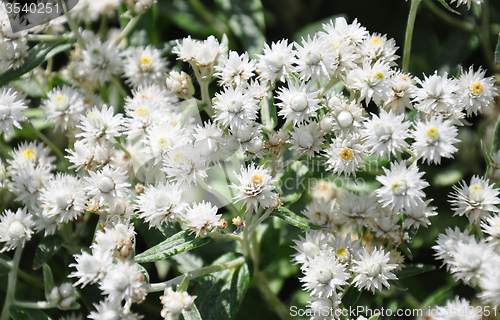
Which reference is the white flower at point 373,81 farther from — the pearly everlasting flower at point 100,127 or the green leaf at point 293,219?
the pearly everlasting flower at point 100,127

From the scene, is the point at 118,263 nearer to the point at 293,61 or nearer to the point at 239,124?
the point at 239,124

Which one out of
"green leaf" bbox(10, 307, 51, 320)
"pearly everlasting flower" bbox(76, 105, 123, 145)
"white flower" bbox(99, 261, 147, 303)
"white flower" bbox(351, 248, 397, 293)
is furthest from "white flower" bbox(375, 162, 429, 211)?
"green leaf" bbox(10, 307, 51, 320)

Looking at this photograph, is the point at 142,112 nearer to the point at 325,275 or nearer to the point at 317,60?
the point at 317,60

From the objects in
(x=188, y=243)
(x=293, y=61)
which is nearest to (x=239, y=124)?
(x=293, y=61)

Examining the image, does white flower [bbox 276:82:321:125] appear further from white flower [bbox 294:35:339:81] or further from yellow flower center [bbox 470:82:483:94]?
yellow flower center [bbox 470:82:483:94]

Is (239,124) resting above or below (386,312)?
above

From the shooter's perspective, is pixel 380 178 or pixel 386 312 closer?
pixel 380 178

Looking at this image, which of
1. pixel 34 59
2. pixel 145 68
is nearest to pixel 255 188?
pixel 145 68
